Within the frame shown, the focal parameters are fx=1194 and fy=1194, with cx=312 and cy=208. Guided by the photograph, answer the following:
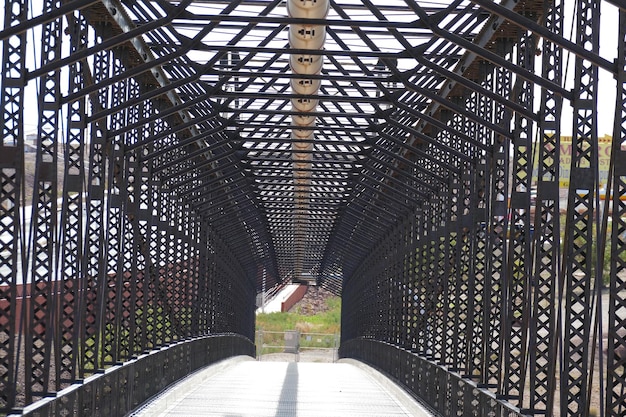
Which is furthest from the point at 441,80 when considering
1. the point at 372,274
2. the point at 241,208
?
the point at 372,274

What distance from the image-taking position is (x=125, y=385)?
2192cm

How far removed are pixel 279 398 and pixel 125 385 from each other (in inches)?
325

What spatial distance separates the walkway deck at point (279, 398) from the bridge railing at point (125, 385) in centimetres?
36

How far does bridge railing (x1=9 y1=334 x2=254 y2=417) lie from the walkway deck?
1.17ft

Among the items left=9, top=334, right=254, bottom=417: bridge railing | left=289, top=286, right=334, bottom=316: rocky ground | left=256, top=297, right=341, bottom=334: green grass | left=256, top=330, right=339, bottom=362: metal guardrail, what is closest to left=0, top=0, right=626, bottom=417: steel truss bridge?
left=9, top=334, right=254, bottom=417: bridge railing

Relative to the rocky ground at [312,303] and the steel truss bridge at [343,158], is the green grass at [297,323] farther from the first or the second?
the steel truss bridge at [343,158]

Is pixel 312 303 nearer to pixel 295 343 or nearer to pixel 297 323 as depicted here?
pixel 297 323

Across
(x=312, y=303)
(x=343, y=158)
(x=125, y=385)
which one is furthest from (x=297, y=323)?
(x=125, y=385)

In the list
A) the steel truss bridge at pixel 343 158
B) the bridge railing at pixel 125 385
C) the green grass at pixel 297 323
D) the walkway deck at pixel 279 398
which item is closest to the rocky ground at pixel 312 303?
the green grass at pixel 297 323

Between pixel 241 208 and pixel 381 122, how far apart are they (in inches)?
704

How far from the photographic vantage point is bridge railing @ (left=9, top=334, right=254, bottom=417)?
15258 mm

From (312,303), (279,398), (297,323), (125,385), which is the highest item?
(125,385)

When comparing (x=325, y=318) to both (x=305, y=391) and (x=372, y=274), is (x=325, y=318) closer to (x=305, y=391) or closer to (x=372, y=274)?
(x=372, y=274)

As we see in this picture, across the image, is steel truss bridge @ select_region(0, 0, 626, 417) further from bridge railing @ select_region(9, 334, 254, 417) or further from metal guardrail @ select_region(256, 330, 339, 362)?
metal guardrail @ select_region(256, 330, 339, 362)
